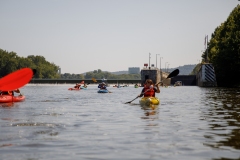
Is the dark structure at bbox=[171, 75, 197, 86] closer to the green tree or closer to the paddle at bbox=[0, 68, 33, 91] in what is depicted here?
the green tree

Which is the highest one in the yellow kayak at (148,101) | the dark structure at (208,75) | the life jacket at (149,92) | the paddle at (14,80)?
the dark structure at (208,75)

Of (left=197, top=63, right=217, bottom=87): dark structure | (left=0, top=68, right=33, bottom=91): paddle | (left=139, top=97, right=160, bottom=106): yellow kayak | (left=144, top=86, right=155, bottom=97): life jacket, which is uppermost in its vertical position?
(left=197, top=63, right=217, bottom=87): dark structure

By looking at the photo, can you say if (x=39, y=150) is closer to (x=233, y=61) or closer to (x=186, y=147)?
(x=186, y=147)

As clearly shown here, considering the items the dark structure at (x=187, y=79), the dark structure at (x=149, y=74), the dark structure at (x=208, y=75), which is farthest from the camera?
the dark structure at (x=187, y=79)

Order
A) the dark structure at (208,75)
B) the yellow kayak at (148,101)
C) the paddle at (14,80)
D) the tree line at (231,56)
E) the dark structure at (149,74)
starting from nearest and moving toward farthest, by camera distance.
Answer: the paddle at (14,80) → the yellow kayak at (148,101) → the tree line at (231,56) → the dark structure at (208,75) → the dark structure at (149,74)

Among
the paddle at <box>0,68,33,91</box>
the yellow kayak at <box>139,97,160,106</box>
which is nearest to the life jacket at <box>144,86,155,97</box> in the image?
the yellow kayak at <box>139,97,160,106</box>

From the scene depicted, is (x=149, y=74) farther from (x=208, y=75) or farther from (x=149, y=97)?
(x=149, y=97)

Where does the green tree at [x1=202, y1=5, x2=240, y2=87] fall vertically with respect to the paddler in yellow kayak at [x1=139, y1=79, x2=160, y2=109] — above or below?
above

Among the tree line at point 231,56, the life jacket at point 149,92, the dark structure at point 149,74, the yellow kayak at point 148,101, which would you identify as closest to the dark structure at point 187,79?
the dark structure at point 149,74

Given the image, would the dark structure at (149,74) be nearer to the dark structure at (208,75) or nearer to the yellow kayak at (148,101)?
the dark structure at (208,75)

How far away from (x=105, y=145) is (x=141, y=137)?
1.70m

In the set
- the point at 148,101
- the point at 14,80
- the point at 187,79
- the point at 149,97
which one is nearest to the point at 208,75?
the point at 187,79

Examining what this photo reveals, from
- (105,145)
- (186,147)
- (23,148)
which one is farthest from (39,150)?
(186,147)

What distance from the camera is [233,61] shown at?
2815 inches
